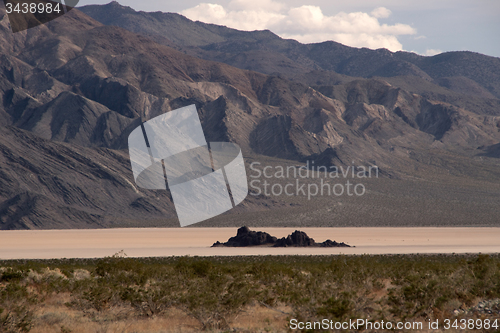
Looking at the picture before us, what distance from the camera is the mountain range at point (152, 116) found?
253 feet

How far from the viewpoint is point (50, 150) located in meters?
86.2

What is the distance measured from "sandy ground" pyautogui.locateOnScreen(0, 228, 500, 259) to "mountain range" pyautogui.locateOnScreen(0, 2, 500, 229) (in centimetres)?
830

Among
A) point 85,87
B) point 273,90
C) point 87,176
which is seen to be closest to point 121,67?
point 85,87

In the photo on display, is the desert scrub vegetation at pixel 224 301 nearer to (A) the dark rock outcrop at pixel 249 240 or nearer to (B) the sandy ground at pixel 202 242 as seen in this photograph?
(B) the sandy ground at pixel 202 242

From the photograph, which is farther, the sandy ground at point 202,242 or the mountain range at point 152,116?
the mountain range at point 152,116

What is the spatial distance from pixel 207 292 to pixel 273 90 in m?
161

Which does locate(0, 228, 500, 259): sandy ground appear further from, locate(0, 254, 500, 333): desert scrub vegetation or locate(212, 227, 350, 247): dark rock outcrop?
locate(0, 254, 500, 333): desert scrub vegetation

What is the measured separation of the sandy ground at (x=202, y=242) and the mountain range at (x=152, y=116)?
8.30 meters

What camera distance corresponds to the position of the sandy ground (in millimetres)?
43938

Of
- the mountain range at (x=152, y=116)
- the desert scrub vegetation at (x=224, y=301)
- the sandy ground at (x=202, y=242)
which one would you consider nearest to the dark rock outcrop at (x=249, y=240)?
the sandy ground at (x=202, y=242)

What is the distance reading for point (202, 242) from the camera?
54844 mm

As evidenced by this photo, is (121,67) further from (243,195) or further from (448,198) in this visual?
(448,198)

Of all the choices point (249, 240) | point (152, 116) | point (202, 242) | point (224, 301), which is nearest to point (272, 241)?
point (249, 240)

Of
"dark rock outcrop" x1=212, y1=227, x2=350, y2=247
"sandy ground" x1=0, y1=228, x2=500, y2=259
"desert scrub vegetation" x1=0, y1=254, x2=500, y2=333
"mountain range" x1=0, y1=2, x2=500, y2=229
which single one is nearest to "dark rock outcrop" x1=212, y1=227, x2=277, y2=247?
"dark rock outcrop" x1=212, y1=227, x2=350, y2=247
